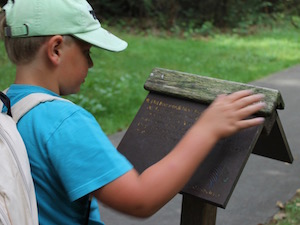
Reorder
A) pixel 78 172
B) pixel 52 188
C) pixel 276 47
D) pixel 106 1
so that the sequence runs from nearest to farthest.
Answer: pixel 78 172 → pixel 52 188 → pixel 276 47 → pixel 106 1

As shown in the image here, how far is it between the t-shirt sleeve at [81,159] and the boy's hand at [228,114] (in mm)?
282

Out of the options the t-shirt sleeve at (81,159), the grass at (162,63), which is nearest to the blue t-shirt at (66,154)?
the t-shirt sleeve at (81,159)

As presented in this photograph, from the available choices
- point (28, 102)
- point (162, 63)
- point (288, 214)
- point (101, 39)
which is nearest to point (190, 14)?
point (162, 63)

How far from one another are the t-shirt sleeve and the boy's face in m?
0.21

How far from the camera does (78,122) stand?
1595 mm

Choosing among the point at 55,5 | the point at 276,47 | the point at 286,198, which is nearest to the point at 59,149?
the point at 55,5

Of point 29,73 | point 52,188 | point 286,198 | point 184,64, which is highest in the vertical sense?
point 29,73

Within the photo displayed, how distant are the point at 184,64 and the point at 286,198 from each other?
518 centimetres

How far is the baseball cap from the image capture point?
1688 mm

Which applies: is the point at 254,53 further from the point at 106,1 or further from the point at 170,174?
the point at 170,174

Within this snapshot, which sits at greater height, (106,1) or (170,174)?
(170,174)

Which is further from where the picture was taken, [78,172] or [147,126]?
[147,126]

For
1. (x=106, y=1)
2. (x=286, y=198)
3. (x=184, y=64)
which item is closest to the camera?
(x=286, y=198)

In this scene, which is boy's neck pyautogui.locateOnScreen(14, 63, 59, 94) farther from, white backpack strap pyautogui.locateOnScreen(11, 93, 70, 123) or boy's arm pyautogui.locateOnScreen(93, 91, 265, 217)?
boy's arm pyautogui.locateOnScreen(93, 91, 265, 217)
